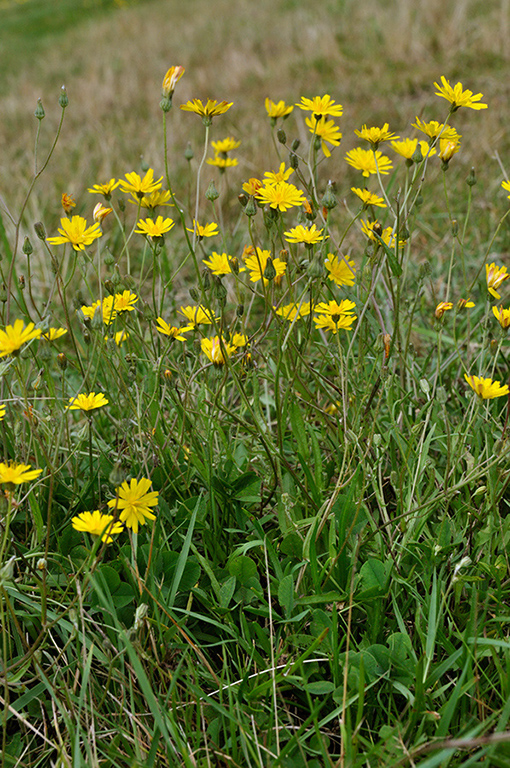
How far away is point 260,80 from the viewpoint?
5.55 meters

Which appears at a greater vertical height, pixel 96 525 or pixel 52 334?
pixel 52 334

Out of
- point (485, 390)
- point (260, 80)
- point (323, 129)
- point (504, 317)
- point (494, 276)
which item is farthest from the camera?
point (260, 80)

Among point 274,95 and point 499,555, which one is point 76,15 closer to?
point 274,95

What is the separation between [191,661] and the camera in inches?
43.8

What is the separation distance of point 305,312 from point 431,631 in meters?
0.65

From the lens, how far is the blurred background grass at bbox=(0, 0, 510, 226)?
3863 mm

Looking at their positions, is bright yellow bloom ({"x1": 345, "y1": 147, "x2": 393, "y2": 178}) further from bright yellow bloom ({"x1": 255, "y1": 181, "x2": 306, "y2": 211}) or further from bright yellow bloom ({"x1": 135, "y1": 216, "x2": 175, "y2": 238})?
bright yellow bloom ({"x1": 135, "y1": 216, "x2": 175, "y2": 238})

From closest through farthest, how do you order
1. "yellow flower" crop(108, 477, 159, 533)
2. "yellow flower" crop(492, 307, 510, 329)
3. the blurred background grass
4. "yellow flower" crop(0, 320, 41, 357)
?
1. "yellow flower" crop(0, 320, 41, 357)
2. "yellow flower" crop(108, 477, 159, 533)
3. "yellow flower" crop(492, 307, 510, 329)
4. the blurred background grass

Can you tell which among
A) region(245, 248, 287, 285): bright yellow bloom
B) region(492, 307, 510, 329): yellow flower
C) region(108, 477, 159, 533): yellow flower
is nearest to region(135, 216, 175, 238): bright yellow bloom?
region(245, 248, 287, 285): bright yellow bloom

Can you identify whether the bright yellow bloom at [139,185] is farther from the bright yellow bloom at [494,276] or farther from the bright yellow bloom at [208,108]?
the bright yellow bloom at [494,276]

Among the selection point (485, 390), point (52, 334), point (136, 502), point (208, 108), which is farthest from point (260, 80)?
point (136, 502)

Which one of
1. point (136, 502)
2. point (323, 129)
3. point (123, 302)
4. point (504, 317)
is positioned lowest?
point (136, 502)

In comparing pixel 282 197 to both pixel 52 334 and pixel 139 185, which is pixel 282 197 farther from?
pixel 52 334

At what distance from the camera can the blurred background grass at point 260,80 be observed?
386 cm
